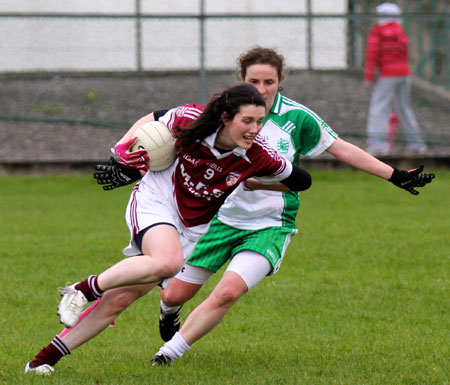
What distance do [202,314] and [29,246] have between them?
15.1 feet

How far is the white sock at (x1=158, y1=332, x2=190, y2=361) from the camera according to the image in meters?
5.66

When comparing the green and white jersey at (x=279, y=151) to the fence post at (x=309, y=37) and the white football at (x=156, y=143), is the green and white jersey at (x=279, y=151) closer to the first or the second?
the white football at (x=156, y=143)

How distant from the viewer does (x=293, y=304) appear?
7.55m

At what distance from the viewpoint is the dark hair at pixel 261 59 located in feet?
19.1

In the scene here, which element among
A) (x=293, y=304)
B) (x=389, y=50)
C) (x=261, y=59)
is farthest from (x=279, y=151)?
(x=389, y=50)

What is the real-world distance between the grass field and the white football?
1248 millimetres

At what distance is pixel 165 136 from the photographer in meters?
5.35

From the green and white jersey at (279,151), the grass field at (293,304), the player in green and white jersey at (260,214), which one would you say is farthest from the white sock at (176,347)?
the green and white jersey at (279,151)

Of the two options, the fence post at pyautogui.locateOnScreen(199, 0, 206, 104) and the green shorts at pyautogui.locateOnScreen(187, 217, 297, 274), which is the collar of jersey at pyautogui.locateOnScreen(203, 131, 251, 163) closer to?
the green shorts at pyautogui.locateOnScreen(187, 217, 297, 274)

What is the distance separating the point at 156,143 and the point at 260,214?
0.92 m

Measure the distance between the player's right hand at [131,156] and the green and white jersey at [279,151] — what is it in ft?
2.49

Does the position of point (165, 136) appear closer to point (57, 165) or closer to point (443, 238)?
point (443, 238)

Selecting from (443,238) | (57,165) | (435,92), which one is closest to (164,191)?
(443,238)

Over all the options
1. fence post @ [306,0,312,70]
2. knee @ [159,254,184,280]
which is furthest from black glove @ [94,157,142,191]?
fence post @ [306,0,312,70]
